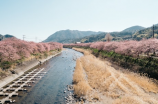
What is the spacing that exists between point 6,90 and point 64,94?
984 cm

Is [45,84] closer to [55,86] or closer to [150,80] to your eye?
[55,86]

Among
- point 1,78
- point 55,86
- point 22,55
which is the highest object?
point 22,55

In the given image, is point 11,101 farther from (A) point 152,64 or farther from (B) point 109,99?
(A) point 152,64

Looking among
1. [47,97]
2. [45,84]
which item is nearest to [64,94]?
[47,97]

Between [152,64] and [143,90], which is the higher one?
[152,64]

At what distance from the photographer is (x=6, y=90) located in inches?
755

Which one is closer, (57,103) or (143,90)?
(57,103)

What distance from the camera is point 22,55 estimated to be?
35.0 m

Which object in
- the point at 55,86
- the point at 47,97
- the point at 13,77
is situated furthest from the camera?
the point at 13,77

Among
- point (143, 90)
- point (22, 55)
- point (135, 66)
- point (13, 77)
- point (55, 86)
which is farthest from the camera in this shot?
point (22, 55)

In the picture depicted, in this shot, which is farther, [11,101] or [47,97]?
[47,97]

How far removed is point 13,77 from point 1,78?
346 centimetres

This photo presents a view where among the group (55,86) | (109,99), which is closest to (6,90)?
(55,86)

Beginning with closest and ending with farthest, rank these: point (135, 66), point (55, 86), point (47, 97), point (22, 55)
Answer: point (47, 97) → point (55, 86) → point (135, 66) → point (22, 55)
